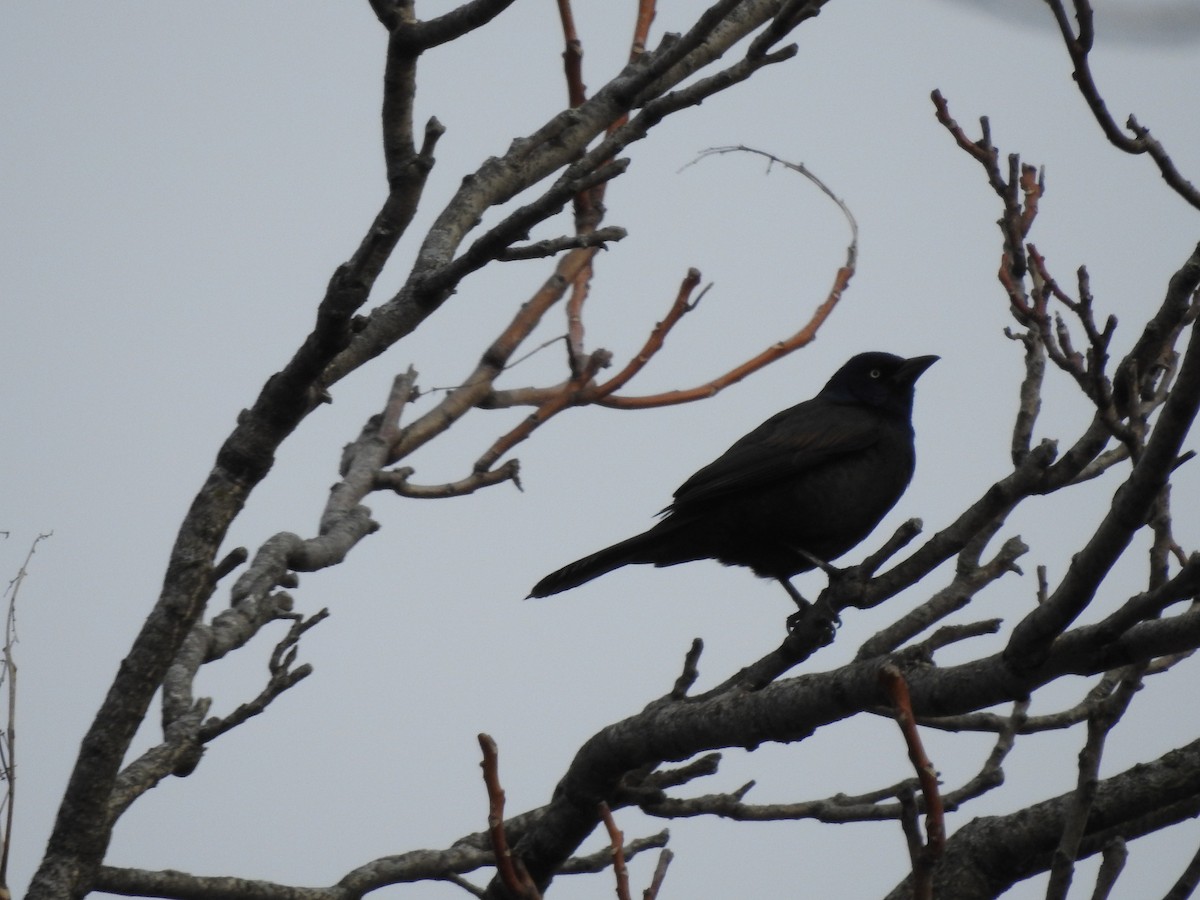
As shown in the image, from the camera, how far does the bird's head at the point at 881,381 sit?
6.36 m

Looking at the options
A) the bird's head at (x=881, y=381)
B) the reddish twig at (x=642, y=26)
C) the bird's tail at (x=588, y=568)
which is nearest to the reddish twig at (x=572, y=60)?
the reddish twig at (x=642, y=26)

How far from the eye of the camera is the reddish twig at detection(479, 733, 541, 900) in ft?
7.12

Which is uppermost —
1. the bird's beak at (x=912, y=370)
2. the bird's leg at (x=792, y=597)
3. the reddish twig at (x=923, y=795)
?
the bird's beak at (x=912, y=370)

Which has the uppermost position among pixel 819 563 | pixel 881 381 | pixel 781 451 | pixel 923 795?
pixel 881 381

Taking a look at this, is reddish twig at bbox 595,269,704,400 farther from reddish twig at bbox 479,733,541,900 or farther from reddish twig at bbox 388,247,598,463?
reddish twig at bbox 479,733,541,900

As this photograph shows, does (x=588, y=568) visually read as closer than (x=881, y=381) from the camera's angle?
Yes

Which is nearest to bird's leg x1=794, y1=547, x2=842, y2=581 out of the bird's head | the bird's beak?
the bird's head

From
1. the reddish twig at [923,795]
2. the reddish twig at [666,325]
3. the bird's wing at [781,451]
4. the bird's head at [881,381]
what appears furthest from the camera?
the bird's head at [881,381]

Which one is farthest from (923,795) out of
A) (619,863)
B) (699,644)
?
(699,644)

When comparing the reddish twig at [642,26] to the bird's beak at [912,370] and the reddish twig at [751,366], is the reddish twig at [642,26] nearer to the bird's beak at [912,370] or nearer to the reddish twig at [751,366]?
the reddish twig at [751,366]

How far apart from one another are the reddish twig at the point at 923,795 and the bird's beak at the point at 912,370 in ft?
15.8

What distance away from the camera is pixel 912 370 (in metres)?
6.49

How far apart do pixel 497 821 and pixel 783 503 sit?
11.2ft

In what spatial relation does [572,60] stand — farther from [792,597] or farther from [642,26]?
[792,597]
